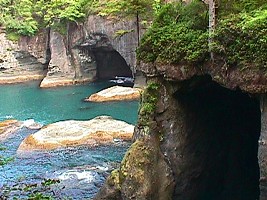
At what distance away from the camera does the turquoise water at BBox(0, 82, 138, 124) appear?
34844 mm

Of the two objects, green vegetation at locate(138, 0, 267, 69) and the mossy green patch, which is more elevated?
green vegetation at locate(138, 0, 267, 69)

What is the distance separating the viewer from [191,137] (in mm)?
15016

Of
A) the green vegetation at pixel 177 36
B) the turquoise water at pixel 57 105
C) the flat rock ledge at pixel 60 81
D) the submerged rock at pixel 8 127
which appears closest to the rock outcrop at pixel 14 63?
the flat rock ledge at pixel 60 81

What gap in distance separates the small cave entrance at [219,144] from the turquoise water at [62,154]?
204 inches

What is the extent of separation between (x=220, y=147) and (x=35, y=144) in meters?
13.5

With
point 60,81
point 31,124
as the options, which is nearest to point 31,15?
point 60,81

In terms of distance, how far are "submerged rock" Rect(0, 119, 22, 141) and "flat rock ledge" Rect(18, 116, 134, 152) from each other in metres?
3.58

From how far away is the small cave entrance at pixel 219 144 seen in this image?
1500 centimetres

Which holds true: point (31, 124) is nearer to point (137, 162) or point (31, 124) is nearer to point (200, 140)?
point (200, 140)

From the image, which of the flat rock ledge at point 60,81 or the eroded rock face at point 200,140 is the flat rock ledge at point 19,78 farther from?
the eroded rock face at point 200,140

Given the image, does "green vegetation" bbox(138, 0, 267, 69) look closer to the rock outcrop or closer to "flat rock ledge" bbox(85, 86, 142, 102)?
"flat rock ledge" bbox(85, 86, 142, 102)

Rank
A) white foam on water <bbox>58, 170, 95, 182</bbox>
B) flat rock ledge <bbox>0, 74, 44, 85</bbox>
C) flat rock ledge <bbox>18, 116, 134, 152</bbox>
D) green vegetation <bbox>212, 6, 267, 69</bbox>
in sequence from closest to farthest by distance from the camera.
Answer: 1. green vegetation <bbox>212, 6, 267, 69</bbox>
2. white foam on water <bbox>58, 170, 95, 182</bbox>
3. flat rock ledge <bbox>18, 116, 134, 152</bbox>
4. flat rock ledge <bbox>0, 74, 44, 85</bbox>

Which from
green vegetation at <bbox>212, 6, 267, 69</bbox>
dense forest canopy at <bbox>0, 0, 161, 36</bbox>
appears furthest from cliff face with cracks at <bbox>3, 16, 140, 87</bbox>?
green vegetation at <bbox>212, 6, 267, 69</bbox>

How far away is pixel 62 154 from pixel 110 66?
100 feet
